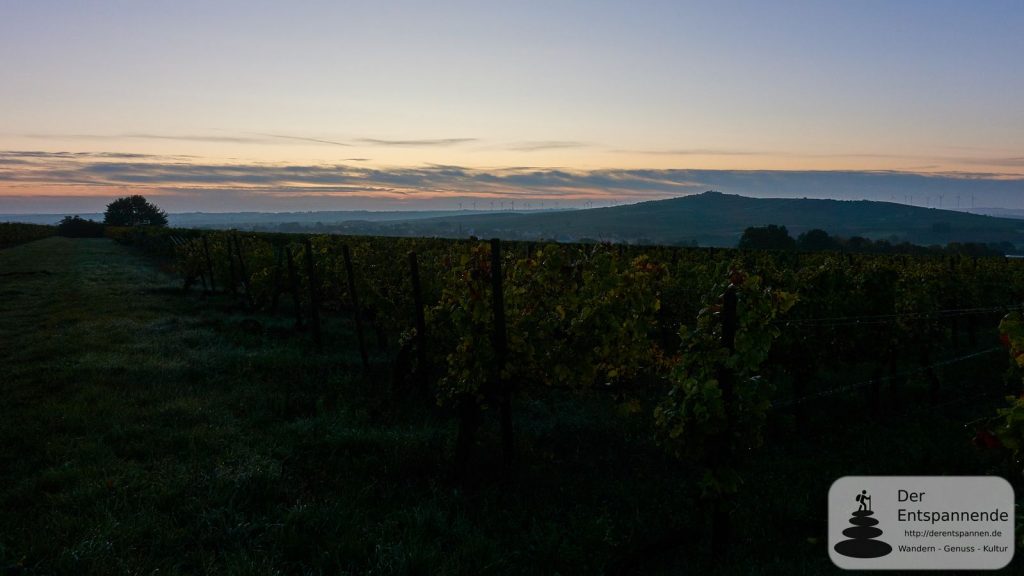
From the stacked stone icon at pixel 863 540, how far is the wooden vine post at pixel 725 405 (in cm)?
132

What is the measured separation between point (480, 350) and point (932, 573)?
5.68 m

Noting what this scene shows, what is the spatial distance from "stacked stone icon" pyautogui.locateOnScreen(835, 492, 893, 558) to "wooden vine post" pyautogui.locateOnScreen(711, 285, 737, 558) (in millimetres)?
1316

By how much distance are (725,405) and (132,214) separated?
137012 millimetres

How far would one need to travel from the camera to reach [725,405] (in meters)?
6.30

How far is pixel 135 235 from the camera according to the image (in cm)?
7531

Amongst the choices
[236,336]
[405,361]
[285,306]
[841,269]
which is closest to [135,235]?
[285,306]

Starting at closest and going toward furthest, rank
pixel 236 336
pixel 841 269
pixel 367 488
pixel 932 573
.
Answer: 1. pixel 932 573
2. pixel 367 488
3. pixel 841 269
4. pixel 236 336

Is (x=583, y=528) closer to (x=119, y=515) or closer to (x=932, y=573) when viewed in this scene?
(x=932, y=573)

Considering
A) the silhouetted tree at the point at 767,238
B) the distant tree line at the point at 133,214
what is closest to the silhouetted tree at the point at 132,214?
the distant tree line at the point at 133,214

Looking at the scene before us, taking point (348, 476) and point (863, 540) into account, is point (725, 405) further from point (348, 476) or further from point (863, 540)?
point (348, 476)

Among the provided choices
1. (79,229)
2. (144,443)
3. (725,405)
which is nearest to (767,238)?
(725,405)

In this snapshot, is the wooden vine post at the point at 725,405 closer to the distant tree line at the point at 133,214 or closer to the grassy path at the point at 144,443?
the grassy path at the point at 144,443

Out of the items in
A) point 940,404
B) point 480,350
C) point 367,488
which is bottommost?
point 940,404

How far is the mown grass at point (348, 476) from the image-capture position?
589 centimetres
